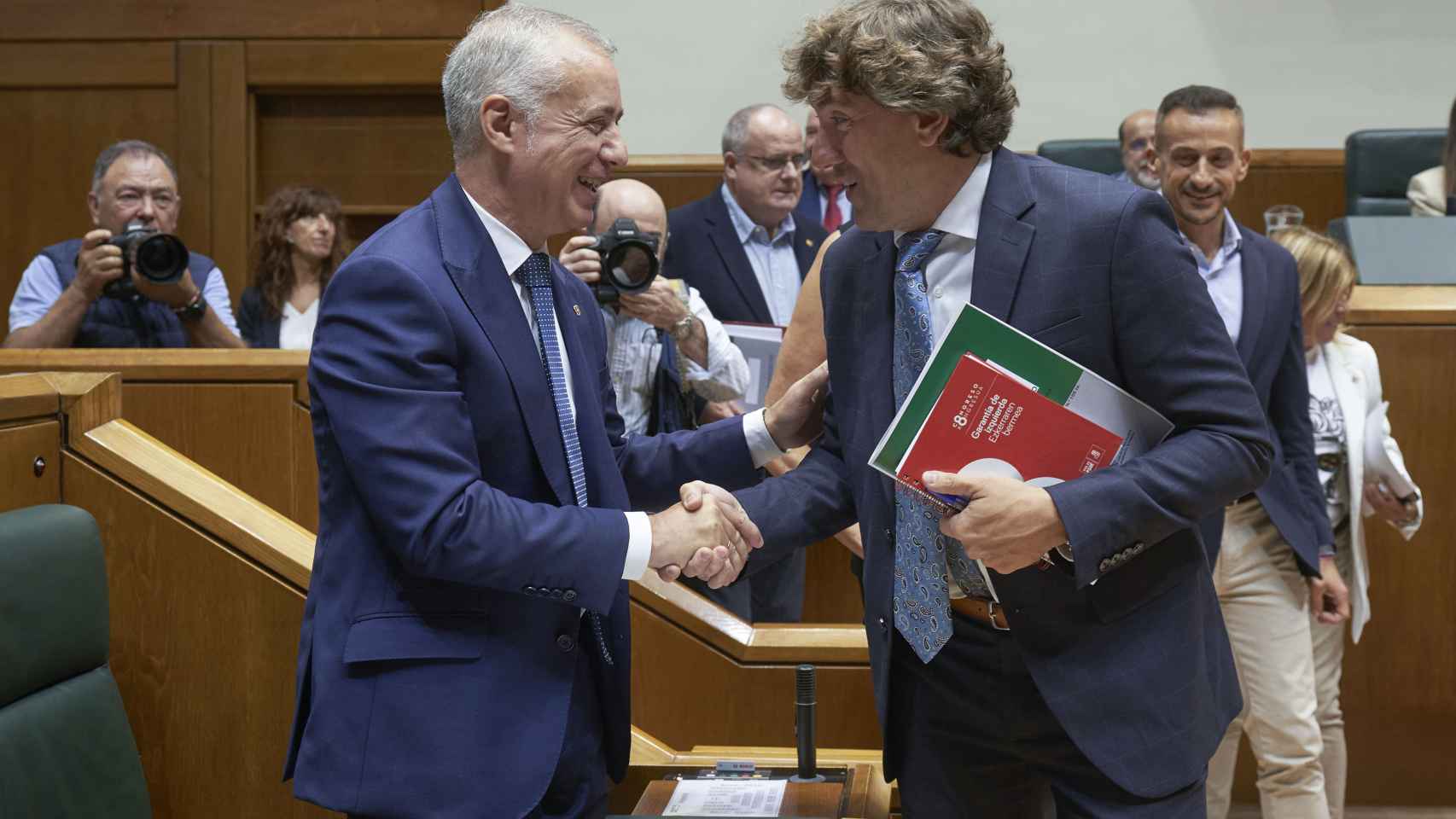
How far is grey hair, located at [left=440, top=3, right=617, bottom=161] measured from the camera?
1.46 m

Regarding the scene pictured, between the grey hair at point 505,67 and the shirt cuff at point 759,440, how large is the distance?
52 centimetres

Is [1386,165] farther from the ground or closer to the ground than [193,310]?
farther from the ground

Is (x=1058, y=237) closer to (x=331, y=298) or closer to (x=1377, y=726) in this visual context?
(x=331, y=298)

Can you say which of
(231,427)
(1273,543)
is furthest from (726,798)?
(1273,543)

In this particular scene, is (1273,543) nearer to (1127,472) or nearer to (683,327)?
(683,327)

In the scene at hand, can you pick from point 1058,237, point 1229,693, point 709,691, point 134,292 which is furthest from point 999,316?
point 134,292

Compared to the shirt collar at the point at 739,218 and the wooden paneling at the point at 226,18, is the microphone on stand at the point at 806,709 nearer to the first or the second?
the shirt collar at the point at 739,218

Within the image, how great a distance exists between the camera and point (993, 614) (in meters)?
1.49

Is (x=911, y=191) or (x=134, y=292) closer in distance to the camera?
(x=911, y=191)

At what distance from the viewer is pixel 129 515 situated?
187cm

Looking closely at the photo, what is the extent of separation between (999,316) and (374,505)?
64 cm

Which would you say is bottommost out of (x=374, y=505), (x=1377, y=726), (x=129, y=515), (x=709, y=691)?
(x=1377, y=726)

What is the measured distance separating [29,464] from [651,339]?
1.34 meters

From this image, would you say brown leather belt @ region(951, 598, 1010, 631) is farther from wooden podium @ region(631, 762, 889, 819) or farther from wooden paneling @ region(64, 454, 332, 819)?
wooden paneling @ region(64, 454, 332, 819)
